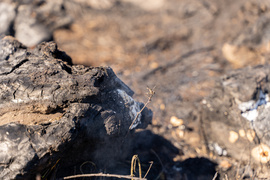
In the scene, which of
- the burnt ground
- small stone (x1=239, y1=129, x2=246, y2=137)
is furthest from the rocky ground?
small stone (x1=239, y1=129, x2=246, y2=137)

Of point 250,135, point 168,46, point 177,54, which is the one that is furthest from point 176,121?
point 168,46

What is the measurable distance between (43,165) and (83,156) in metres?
0.36

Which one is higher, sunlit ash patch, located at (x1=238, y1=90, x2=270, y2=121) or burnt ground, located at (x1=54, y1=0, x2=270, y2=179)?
burnt ground, located at (x1=54, y1=0, x2=270, y2=179)

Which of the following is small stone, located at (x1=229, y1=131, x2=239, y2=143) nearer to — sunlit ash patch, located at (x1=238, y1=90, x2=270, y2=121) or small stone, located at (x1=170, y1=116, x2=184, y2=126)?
sunlit ash patch, located at (x1=238, y1=90, x2=270, y2=121)

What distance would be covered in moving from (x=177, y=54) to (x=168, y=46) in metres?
0.29

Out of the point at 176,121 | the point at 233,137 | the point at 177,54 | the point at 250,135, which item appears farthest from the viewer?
the point at 177,54

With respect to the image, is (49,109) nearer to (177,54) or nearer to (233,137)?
(233,137)

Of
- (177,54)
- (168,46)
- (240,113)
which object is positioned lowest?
(240,113)

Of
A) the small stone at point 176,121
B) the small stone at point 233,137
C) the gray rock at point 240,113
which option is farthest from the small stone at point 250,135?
Result: the small stone at point 176,121

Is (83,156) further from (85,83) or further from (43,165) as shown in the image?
(85,83)

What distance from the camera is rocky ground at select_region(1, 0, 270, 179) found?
243 cm

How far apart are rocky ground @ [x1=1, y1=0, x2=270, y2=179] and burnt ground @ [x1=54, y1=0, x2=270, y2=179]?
0.5 inches

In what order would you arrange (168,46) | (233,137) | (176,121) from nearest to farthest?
(233,137), (176,121), (168,46)

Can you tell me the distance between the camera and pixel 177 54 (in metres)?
4.41
